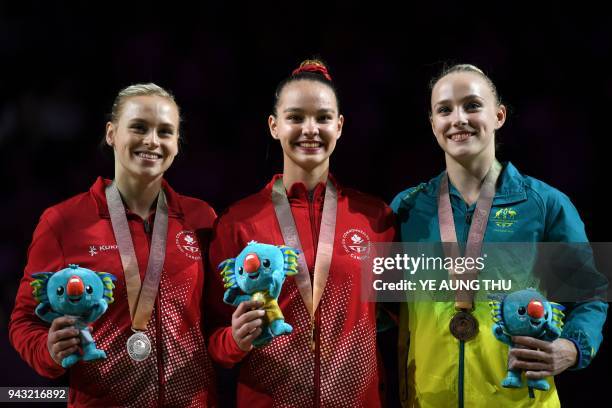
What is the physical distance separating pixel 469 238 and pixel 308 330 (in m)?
0.66

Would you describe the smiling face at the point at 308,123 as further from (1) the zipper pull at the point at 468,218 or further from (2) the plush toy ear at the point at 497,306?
(2) the plush toy ear at the point at 497,306

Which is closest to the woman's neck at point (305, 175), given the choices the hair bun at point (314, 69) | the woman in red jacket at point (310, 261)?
the woman in red jacket at point (310, 261)

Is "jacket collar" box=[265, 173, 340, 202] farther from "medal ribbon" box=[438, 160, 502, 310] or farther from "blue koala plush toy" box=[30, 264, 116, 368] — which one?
"blue koala plush toy" box=[30, 264, 116, 368]

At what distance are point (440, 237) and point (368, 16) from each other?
138 cm

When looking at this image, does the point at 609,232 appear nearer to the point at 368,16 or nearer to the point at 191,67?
the point at 368,16

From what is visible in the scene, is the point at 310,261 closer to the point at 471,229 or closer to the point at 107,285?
the point at 471,229

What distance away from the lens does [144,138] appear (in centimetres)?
265

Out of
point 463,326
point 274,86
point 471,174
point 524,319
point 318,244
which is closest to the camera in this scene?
point 524,319

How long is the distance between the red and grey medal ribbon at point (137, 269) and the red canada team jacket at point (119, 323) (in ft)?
0.08

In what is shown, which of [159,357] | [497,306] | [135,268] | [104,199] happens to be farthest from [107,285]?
[497,306]

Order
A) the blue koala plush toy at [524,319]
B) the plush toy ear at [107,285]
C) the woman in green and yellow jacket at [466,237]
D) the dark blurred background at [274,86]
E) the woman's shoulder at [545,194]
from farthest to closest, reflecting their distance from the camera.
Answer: the dark blurred background at [274,86] → the woman's shoulder at [545,194] → the woman in green and yellow jacket at [466,237] → the plush toy ear at [107,285] → the blue koala plush toy at [524,319]

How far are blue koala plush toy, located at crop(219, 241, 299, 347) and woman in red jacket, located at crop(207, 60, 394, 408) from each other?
8 centimetres

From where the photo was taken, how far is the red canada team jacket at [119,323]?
246cm

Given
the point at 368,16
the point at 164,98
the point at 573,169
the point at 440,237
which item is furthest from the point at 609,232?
the point at 164,98
